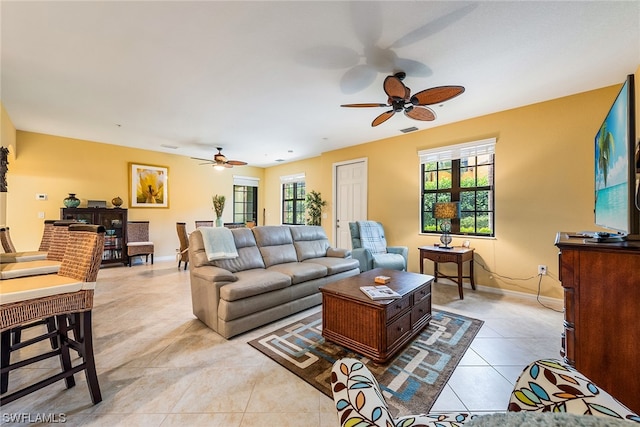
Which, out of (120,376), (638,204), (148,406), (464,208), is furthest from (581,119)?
(120,376)

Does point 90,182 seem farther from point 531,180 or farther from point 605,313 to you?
point 531,180

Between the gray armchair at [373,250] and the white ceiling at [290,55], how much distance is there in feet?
5.84

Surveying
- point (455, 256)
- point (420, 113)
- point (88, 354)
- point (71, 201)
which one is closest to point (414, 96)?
point (420, 113)

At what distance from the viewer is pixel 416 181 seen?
14.7 feet

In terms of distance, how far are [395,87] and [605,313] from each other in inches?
83.2

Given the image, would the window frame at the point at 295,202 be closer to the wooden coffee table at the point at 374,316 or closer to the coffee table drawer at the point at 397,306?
the wooden coffee table at the point at 374,316

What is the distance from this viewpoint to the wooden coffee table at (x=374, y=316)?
194 cm

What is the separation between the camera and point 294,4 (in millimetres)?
1767

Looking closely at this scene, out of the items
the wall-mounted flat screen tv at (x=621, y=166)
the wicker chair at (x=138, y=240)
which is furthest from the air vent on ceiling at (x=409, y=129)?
the wicker chair at (x=138, y=240)

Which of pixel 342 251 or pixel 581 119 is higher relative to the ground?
pixel 581 119

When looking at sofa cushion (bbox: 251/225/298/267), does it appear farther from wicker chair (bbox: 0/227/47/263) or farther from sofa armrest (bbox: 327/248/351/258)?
wicker chair (bbox: 0/227/47/263)

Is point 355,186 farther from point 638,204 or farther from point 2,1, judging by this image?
point 2,1

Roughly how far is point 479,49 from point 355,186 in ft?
11.2

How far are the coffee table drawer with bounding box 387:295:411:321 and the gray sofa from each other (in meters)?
1.19
